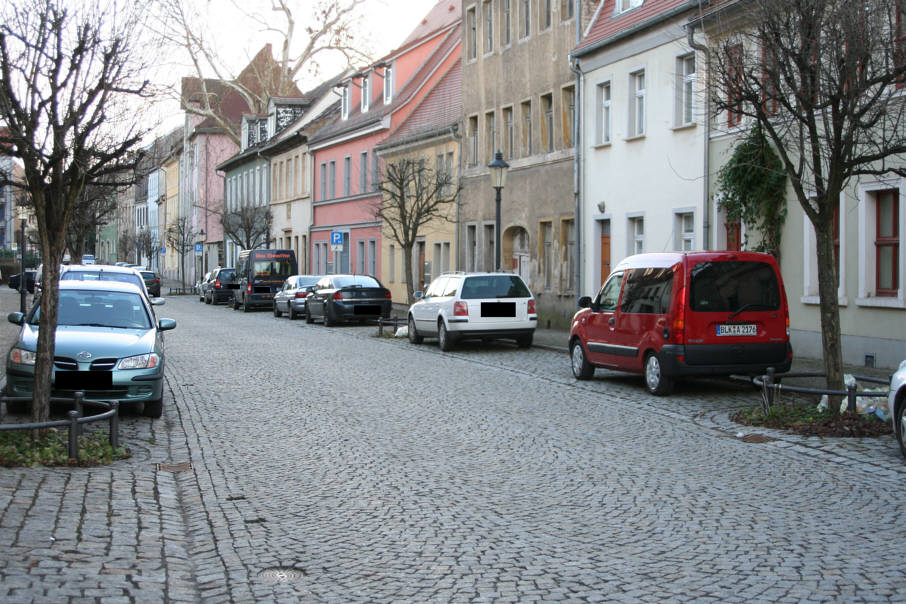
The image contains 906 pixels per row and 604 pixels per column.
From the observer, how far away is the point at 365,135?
156 ft

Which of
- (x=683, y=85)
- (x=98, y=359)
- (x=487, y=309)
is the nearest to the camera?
(x=98, y=359)

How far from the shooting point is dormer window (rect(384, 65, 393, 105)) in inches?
1831

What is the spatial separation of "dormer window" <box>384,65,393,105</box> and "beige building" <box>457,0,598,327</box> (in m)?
9.65

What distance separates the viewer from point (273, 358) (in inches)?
826

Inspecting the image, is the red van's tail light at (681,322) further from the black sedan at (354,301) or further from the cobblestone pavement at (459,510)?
the black sedan at (354,301)

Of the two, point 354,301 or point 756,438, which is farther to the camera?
point 354,301

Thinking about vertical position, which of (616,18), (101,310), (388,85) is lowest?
(101,310)

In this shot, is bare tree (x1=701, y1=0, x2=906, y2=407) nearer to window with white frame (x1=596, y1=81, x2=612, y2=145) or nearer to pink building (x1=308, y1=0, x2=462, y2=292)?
window with white frame (x1=596, y1=81, x2=612, y2=145)

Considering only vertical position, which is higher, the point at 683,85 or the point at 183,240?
the point at 683,85

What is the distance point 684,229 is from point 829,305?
12.6m

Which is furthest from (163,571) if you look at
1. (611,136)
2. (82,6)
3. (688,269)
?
(611,136)

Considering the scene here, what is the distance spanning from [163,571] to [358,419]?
640cm

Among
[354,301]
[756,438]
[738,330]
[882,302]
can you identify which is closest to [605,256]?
[354,301]

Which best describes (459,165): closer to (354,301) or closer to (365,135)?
(354,301)
